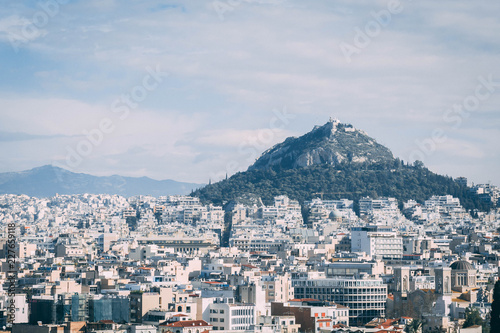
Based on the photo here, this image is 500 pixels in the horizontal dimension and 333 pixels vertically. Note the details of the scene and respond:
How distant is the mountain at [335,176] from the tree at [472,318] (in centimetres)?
10287

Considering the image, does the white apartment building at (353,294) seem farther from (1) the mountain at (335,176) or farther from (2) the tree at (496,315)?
(1) the mountain at (335,176)

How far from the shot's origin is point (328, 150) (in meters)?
187

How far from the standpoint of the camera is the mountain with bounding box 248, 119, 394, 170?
186625mm

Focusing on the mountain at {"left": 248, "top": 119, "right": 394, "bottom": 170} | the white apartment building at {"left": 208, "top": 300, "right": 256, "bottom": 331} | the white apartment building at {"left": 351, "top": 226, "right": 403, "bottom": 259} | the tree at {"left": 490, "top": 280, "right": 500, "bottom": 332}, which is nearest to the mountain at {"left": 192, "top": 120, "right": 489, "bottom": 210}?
the mountain at {"left": 248, "top": 119, "right": 394, "bottom": 170}

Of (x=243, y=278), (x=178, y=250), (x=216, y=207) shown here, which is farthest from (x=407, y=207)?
(x=243, y=278)

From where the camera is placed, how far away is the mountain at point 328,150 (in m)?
187

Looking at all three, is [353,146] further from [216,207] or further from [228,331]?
[228,331]

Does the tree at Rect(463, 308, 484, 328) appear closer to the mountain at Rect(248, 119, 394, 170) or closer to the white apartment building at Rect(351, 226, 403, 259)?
the white apartment building at Rect(351, 226, 403, 259)

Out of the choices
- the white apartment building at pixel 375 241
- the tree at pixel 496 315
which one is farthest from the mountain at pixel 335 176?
the tree at pixel 496 315

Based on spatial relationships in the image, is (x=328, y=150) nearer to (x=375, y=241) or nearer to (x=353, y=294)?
(x=375, y=241)

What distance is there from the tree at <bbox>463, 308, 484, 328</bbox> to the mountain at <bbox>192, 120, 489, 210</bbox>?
103 meters

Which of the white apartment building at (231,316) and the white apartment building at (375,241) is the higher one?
the white apartment building at (375,241)

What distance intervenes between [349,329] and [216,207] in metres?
108

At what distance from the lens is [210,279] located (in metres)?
79.0
